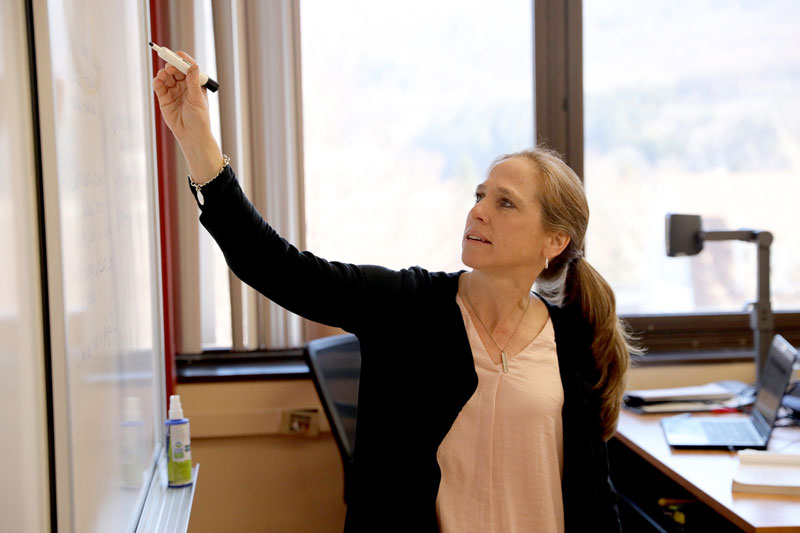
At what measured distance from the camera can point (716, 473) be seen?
1.89m

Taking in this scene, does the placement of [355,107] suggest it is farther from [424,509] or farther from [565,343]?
[424,509]

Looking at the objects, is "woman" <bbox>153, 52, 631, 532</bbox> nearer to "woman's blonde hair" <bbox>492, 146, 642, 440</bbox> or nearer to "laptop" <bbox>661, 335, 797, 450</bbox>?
"woman's blonde hair" <bbox>492, 146, 642, 440</bbox>

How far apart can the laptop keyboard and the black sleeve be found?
39.7 inches

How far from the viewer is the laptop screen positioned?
214 cm

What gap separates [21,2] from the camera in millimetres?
809

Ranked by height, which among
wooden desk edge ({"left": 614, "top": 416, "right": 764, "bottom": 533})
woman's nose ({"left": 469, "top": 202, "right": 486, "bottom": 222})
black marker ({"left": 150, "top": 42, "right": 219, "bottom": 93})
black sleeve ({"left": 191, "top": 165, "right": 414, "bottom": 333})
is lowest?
wooden desk edge ({"left": 614, "top": 416, "right": 764, "bottom": 533})

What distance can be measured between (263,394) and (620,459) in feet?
3.96

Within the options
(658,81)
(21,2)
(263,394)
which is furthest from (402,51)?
(21,2)

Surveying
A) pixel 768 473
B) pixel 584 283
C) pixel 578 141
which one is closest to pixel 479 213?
pixel 584 283

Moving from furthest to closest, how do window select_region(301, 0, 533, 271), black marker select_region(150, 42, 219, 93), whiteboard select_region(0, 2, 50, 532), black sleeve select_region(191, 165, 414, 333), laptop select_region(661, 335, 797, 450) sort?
window select_region(301, 0, 533, 271) < laptop select_region(661, 335, 797, 450) < black sleeve select_region(191, 165, 414, 333) < black marker select_region(150, 42, 219, 93) < whiteboard select_region(0, 2, 50, 532)

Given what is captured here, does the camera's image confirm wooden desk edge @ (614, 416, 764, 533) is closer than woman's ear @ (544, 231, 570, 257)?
Yes

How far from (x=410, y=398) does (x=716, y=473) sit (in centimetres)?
78

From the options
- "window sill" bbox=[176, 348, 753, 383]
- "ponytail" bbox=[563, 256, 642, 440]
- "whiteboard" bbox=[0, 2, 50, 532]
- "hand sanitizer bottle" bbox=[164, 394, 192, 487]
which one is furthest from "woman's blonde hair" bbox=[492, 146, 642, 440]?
"whiteboard" bbox=[0, 2, 50, 532]

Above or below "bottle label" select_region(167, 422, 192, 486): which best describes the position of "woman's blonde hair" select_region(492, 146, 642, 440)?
above
